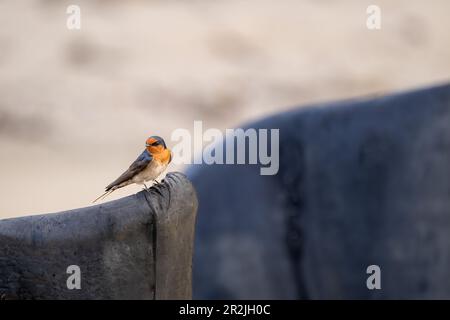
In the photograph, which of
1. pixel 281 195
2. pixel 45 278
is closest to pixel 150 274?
pixel 45 278

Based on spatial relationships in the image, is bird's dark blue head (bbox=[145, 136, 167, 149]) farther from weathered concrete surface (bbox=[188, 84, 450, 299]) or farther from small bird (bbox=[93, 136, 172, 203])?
weathered concrete surface (bbox=[188, 84, 450, 299])

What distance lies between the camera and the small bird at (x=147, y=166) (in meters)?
3.90

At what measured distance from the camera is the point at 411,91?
7.61 meters

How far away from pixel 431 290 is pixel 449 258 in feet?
0.91

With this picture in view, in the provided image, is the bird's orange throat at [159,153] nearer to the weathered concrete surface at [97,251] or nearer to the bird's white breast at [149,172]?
the bird's white breast at [149,172]

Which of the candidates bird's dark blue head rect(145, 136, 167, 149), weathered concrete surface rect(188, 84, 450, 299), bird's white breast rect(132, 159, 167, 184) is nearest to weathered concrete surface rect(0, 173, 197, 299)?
bird's white breast rect(132, 159, 167, 184)

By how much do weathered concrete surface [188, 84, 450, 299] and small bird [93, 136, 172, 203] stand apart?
3807 mm

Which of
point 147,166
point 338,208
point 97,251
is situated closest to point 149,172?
point 147,166

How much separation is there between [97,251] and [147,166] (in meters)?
0.43

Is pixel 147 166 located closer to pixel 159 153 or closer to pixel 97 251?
pixel 159 153

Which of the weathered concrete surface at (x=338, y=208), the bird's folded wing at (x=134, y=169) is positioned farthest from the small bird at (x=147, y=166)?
the weathered concrete surface at (x=338, y=208)

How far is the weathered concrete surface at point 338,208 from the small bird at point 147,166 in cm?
381

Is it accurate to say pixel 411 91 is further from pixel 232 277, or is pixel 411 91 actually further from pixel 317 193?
pixel 232 277

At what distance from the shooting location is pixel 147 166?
390 centimetres
